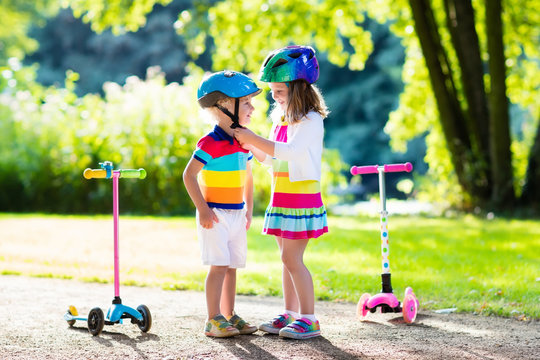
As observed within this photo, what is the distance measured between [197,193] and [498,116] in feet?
28.2

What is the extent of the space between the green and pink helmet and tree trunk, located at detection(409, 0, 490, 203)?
27.0 feet

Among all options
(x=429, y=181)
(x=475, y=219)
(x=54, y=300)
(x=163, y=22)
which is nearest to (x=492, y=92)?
(x=475, y=219)

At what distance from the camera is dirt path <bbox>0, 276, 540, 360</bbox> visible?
4.08 m

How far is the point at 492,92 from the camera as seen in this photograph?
38.8 ft

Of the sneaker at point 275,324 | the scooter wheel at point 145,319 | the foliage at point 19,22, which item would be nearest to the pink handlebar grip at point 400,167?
the sneaker at point 275,324

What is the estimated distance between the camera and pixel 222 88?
4.44 meters

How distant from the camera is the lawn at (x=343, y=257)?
615 centimetres

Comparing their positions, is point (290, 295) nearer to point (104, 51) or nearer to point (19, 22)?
point (19, 22)

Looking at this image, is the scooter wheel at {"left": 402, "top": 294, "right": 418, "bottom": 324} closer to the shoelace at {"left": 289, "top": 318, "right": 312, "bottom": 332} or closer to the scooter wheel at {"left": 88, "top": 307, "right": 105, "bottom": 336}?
the shoelace at {"left": 289, "top": 318, "right": 312, "bottom": 332}

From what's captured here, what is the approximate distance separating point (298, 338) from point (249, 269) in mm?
3092

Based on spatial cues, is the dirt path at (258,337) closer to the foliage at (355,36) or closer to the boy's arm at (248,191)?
the boy's arm at (248,191)

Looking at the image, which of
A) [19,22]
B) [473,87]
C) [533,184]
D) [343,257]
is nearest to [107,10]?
[473,87]

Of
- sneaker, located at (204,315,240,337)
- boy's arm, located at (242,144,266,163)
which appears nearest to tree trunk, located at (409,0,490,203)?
boy's arm, located at (242,144,266,163)

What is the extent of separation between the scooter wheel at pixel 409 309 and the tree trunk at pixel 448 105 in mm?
8105
